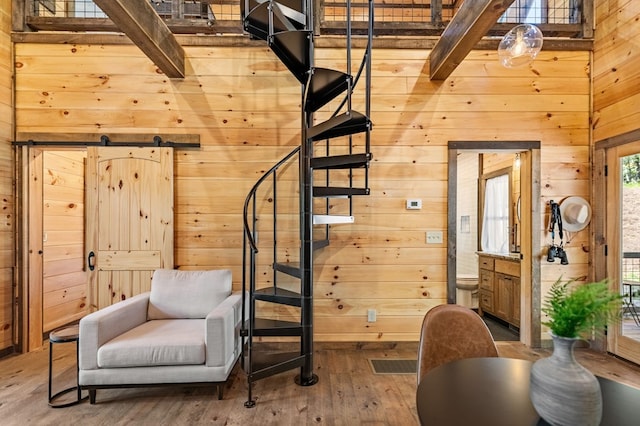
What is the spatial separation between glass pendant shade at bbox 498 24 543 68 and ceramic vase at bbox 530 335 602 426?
2.25m

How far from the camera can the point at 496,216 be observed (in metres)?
4.55

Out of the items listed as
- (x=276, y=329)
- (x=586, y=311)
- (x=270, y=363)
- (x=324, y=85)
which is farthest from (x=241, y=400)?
(x=324, y=85)

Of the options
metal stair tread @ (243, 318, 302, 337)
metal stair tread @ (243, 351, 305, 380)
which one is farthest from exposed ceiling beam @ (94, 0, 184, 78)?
metal stair tread @ (243, 351, 305, 380)

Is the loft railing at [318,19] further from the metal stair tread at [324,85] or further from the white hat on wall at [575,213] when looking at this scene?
the white hat on wall at [575,213]

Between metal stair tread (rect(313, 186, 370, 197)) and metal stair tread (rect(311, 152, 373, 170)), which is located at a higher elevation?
metal stair tread (rect(311, 152, 373, 170))

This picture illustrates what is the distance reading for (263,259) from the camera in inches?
130

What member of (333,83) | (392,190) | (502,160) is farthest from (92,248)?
(502,160)

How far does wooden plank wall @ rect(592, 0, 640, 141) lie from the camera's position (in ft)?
9.66

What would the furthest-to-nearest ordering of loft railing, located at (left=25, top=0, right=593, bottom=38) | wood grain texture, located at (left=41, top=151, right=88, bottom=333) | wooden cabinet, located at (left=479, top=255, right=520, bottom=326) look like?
wooden cabinet, located at (left=479, top=255, right=520, bottom=326) < wood grain texture, located at (left=41, top=151, right=88, bottom=333) < loft railing, located at (left=25, top=0, right=593, bottom=38)

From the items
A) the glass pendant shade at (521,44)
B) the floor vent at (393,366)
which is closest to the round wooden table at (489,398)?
the floor vent at (393,366)

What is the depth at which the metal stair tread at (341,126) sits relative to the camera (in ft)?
7.41

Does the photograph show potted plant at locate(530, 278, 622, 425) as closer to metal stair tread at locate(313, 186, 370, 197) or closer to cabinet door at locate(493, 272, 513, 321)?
metal stair tread at locate(313, 186, 370, 197)

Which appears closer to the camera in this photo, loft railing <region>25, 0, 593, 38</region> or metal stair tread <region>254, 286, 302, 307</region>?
metal stair tread <region>254, 286, 302, 307</region>

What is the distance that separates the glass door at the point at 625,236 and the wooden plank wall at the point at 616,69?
25cm
